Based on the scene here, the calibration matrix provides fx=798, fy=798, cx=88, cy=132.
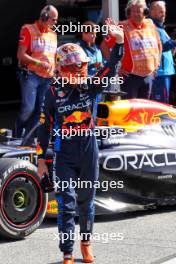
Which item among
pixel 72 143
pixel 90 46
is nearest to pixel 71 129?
pixel 72 143

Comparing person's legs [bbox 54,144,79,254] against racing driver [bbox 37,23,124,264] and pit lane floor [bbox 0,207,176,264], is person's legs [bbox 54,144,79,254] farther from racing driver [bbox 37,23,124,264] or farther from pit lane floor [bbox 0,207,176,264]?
pit lane floor [bbox 0,207,176,264]

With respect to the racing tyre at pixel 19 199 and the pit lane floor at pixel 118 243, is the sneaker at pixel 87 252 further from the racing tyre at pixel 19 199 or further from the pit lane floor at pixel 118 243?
the racing tyre at pixel 19 199

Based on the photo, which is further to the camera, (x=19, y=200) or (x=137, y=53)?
(x=137, y=53)

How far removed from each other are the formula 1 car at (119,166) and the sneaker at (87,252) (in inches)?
30.8

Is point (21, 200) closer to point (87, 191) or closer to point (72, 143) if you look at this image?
point (87, 191)

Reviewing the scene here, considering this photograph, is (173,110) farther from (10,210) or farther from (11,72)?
(11,72)

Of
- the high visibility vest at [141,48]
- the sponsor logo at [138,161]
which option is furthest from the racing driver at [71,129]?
the high visibility vest at [141,48]

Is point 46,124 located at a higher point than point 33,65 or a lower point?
lower

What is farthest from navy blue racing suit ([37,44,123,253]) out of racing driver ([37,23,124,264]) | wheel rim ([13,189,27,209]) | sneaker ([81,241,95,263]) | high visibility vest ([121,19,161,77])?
high visibility vest ([121,19,161,77])

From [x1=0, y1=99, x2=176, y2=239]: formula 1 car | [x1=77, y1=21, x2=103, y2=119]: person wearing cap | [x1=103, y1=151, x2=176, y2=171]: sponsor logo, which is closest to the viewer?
[x1=0, y1=99, x2=176, y2=239]: formula 1 car

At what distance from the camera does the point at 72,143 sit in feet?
17.9

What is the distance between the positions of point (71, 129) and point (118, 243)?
108 centimetres

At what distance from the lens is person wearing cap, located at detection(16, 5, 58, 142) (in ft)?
29.2

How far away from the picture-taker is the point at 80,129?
18.0ft
